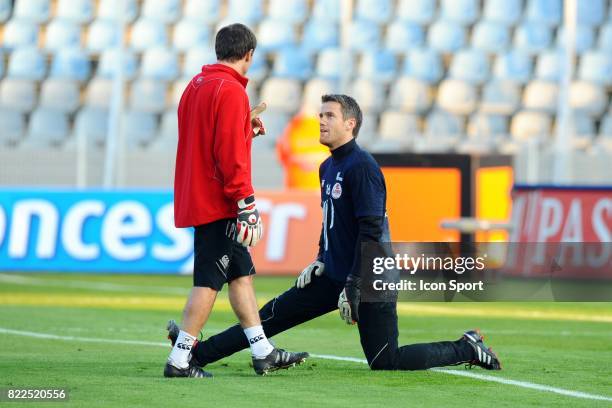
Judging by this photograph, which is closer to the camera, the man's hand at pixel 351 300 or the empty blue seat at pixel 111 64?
the man's hand at pixel 351 300

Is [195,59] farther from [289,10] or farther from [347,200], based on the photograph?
[347,200]

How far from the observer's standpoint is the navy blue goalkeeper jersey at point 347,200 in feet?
25.8

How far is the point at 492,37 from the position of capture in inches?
1213

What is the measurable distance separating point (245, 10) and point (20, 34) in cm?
486

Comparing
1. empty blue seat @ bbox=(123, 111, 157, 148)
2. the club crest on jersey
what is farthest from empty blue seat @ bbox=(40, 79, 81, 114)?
the club crest on jersey

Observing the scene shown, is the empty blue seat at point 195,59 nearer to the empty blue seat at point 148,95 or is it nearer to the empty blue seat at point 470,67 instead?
the empty blue seat at point 148,95

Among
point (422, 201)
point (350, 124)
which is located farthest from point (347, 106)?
point (422, 201)

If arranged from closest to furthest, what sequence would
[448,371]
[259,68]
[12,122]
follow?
[448,371]
[12,122]
[259,68]

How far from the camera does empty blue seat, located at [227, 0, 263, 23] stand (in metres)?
30.3

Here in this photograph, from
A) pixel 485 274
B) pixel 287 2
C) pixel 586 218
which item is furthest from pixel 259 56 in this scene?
pixel 485 274

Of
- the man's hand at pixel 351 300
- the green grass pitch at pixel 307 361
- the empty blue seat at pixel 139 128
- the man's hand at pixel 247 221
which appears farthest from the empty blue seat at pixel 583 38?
the man's hand at pixel 247 221

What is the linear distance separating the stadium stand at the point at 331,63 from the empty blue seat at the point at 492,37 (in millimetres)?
26

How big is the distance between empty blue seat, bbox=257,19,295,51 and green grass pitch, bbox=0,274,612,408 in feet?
45.9

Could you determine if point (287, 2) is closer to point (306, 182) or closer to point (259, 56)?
point (259, 56)
